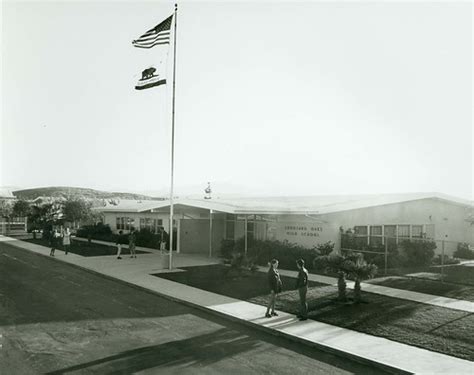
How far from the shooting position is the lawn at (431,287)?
13.8m

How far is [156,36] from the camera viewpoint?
57.8 feet

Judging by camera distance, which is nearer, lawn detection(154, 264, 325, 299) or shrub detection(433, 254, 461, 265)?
lawn detection(154, 264, 325, 299)

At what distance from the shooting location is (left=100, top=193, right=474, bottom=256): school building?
65.3 ft

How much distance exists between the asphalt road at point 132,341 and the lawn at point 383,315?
1.80m

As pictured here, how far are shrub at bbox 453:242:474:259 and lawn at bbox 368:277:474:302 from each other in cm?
900

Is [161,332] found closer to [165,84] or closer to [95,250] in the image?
[165,84]

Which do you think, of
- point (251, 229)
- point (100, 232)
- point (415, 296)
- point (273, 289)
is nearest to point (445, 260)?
point (415, 296)

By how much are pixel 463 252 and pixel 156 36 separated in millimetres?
19006

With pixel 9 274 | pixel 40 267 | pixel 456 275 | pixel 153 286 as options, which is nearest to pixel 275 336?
pixel 153 286

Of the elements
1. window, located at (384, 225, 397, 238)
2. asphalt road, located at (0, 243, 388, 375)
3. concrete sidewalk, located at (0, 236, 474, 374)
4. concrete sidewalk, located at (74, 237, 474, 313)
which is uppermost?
window, located at (384, 225, 397, 238)

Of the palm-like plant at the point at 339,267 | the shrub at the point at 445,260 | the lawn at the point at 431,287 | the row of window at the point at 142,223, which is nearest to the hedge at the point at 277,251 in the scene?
the lawn at the point at 431,287

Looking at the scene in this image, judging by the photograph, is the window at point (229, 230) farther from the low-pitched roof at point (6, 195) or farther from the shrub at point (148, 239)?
the low-pitched roof at point (6, 195)

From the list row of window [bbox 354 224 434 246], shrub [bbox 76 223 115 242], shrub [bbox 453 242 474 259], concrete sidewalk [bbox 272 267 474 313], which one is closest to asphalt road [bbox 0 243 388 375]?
concrete sidewalk [bbox 272 267 474 313]

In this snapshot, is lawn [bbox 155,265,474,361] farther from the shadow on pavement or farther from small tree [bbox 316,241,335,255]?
small tree [bbox 316,241,335,255]
